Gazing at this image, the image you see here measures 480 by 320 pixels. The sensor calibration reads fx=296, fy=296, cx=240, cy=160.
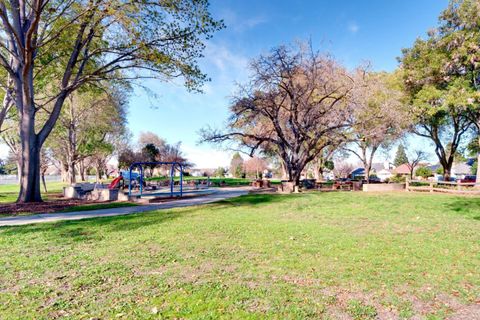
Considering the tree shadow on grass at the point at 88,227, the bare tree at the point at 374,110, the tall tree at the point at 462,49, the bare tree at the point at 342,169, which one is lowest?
the tree shadow on grass at the point at 88,227

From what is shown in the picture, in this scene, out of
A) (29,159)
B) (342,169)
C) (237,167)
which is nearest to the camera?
(29,159)

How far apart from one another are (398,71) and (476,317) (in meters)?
26.2

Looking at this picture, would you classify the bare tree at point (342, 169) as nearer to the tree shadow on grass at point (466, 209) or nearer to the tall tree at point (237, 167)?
the tall tree at point (237, 167)

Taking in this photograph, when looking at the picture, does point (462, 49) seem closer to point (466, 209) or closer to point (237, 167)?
point (466, 209)

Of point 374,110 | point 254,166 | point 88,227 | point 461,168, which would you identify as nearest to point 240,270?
point 88,227

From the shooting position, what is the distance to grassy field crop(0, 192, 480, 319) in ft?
11.5

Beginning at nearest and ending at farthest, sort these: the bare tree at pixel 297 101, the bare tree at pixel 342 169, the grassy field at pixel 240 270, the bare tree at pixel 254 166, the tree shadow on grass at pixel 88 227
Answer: the grassy field at pixel 240 270, the tree shadow on grass at pixel 88 227, the bare tree at pixel 297 101, the bare tree at pixel 342 169, the bare tree at pixel 254 166

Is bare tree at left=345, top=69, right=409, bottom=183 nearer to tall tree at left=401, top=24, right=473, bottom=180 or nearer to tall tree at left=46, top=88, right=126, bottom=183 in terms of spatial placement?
tall tree at left=401, top=24, right=473, bottom=180

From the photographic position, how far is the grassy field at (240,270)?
3.52 meters

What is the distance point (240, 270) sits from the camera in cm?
475

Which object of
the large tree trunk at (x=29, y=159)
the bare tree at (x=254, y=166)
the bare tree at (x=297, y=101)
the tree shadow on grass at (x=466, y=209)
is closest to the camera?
the tree shadow on grass at (x=466, y=209)

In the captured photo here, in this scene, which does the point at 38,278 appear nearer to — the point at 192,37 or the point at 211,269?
the point at 211,269

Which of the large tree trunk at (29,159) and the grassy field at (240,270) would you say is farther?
the large tree trunk at (29,159)

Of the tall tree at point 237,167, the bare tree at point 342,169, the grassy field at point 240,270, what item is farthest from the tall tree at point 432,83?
the tall tree at point 237,167
